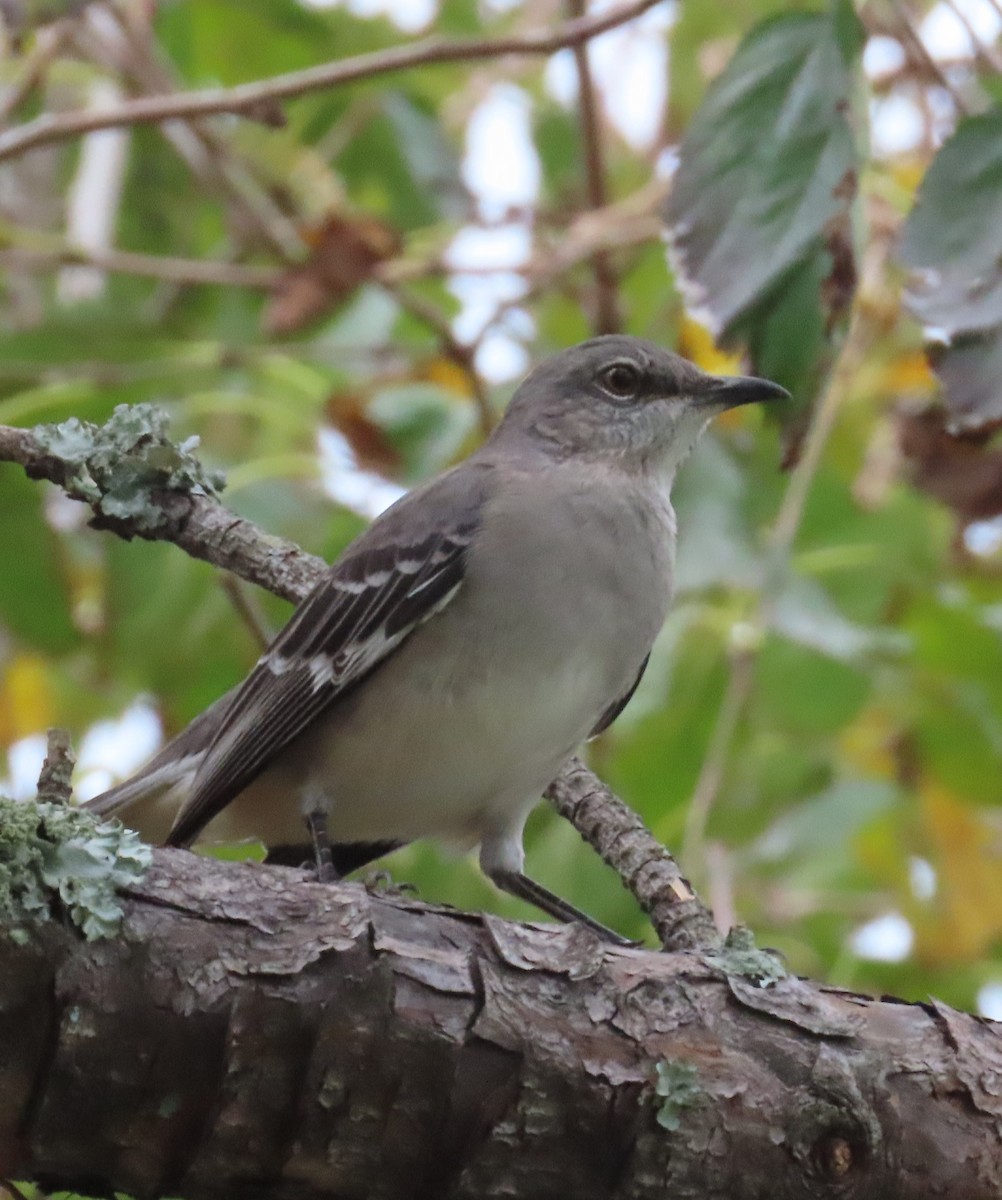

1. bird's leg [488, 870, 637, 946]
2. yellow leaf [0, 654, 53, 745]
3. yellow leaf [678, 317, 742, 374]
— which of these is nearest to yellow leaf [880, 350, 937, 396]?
yellow leaf [678, 317, 742, 374]

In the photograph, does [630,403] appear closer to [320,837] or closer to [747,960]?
[320,837]

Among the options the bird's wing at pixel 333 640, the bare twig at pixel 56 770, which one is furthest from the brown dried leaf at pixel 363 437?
the bare twig at pixel 56 770

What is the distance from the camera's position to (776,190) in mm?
2738

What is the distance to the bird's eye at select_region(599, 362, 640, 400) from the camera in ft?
14.4

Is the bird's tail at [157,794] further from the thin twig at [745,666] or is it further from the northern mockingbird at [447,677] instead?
the thin twig at [745,666]

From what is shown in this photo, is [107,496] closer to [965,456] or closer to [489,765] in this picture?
[489,765]

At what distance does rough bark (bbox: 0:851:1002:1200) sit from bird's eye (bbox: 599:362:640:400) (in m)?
2.21

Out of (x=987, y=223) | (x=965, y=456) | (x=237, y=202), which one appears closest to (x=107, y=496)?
(x=987, y=223)

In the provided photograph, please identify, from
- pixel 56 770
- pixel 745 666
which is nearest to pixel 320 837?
pixel 745 666

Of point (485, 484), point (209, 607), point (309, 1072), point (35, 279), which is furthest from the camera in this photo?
point (35, 279)

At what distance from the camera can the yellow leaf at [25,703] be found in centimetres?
562

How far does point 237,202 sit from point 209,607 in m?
1.87

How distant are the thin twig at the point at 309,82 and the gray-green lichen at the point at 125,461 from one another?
1134 mm

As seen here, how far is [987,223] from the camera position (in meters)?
2.56
